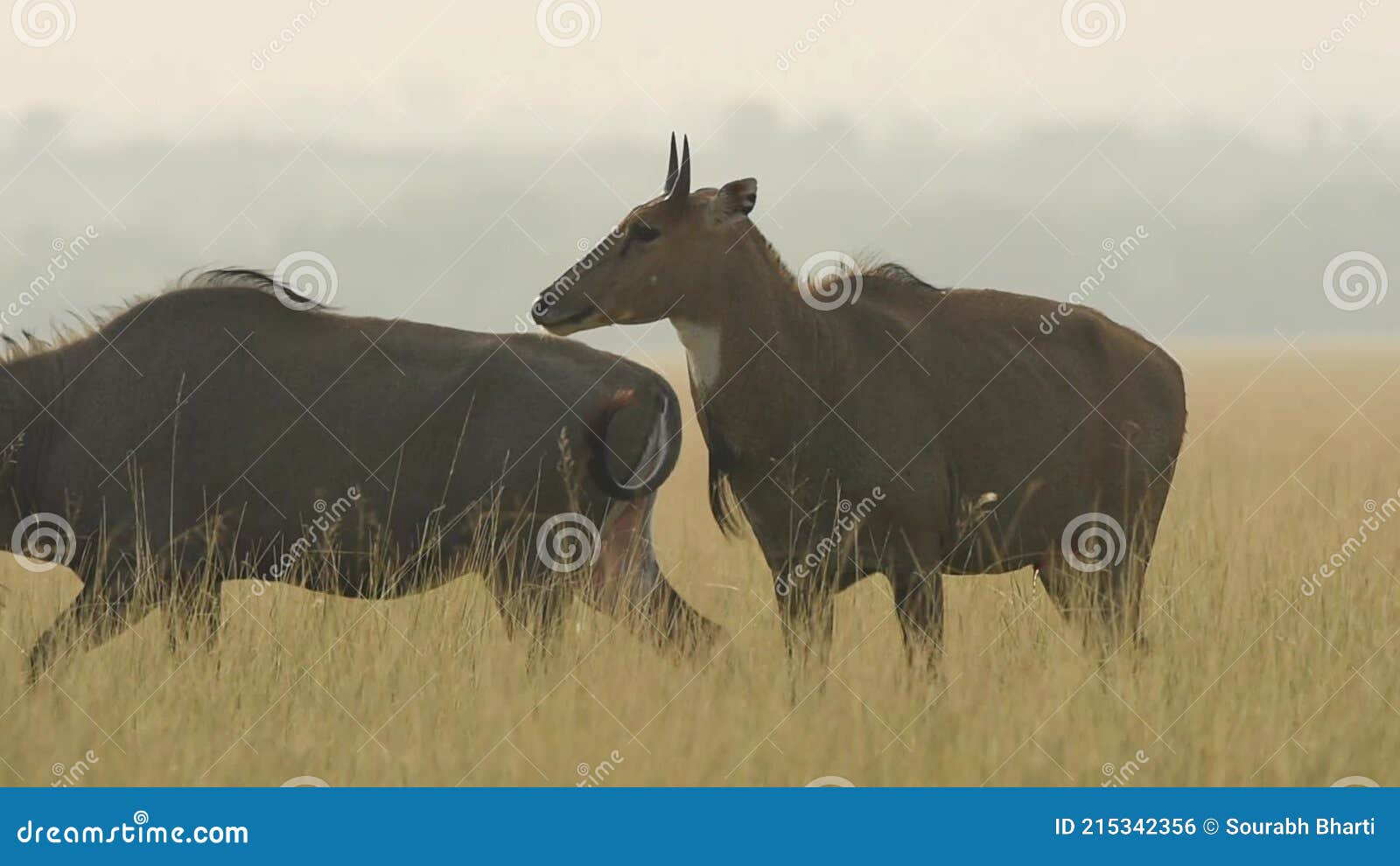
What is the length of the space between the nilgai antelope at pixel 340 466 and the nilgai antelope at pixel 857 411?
816 mm

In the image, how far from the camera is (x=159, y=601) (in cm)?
852

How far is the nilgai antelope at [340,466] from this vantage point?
8539 millimetres

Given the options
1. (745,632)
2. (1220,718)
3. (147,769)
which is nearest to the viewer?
(147,769)

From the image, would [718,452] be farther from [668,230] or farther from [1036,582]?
[1036,582]

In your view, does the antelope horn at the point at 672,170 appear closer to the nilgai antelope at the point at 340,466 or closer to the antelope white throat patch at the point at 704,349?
the antelope white throat patch at the point at 704,349

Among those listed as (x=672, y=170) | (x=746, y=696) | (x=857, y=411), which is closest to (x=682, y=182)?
(x=672, y=170)

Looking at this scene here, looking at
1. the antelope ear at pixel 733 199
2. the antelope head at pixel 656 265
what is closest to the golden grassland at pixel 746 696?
the antelope head at pixel 656 265

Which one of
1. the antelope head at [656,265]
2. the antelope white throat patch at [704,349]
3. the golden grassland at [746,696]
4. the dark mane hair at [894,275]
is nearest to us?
the golden grassland at [746,696]

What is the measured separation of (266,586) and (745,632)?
2.46 m

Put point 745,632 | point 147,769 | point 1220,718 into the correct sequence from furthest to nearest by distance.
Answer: point 745,632
point 1220,718
point 147,769

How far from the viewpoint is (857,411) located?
7816 mm

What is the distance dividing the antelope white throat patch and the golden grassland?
3.94 feet

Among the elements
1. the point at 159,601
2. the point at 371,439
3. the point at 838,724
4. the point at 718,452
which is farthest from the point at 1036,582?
the point at 159,601

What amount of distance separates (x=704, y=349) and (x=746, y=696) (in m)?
1.62
